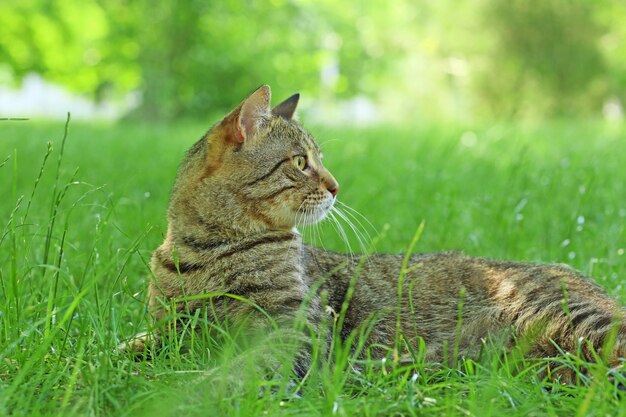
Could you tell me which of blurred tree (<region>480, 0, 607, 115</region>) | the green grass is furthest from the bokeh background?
the green grass

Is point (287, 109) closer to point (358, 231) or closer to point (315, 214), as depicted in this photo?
point (315, 214)

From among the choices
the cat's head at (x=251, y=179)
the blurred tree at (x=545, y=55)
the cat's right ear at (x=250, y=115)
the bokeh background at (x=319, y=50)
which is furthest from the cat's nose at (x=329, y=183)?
the blurred tree at (x=545, y=55)

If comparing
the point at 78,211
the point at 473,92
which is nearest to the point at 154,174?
the point at 78,211

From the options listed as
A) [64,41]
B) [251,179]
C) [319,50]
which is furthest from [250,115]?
[64,41]

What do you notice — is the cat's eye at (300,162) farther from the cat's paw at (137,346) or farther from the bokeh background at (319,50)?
the bokeh background at (319,50)

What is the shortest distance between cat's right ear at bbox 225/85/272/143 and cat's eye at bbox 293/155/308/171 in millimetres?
239

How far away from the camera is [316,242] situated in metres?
5.73

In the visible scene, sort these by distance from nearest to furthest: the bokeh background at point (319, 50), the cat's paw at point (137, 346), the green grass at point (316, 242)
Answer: the green grass at point (316, 242) → the cat's paw at point (137, 346) → the bokeh background at point (319, 50)

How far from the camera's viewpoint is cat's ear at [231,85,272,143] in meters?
3.53

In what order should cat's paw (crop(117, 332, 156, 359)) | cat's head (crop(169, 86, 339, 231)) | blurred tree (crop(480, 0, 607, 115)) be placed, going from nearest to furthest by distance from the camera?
cat's paw (crop(117, 332, 156, 359))
cat's head (crop(169, 86, 339, 231))
blurred tree (crop(480, 0, 607, 115))

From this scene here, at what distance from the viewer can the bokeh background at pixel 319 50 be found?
22.2 metres

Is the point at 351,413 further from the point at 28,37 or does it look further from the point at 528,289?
the point at 28,37

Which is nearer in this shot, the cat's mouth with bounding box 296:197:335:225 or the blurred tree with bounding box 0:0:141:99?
the cat's mouth with bounding box 296:197:335:225

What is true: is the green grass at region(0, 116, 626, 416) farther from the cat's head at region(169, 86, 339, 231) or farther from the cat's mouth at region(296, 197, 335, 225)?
the cat's mouth at region(296, 197, 335, 225)
